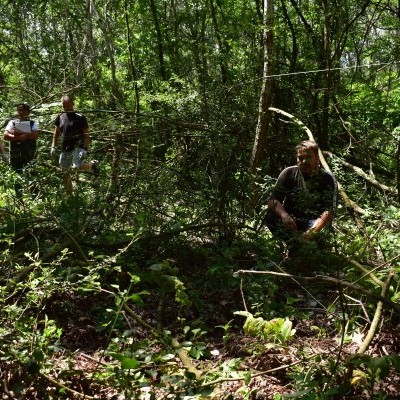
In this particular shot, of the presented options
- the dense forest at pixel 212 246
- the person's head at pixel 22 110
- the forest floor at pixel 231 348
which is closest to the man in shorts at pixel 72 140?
the dense forest at pixel 212 246

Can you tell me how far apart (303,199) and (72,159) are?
267cm

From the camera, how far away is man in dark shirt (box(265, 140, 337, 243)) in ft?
15.5

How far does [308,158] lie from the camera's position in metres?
4.91

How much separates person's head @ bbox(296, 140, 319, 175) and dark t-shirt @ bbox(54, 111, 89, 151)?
8.69ft

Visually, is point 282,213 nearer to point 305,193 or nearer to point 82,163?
point 305,193

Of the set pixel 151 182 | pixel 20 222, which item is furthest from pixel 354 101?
pixel 20 222

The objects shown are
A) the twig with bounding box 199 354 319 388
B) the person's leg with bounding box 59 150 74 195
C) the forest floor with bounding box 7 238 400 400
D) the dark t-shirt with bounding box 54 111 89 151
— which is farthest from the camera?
the dark t-shirt with bounding box 54 111 89 151

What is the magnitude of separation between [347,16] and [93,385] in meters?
7.08

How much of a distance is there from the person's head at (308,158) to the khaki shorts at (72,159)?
238 centimetres

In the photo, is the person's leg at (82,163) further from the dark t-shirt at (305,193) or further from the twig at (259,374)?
the twig at (259,374)

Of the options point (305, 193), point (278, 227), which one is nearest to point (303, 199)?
point (305, 193)

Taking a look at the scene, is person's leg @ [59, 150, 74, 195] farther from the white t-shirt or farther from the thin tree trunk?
the thin tree trunk

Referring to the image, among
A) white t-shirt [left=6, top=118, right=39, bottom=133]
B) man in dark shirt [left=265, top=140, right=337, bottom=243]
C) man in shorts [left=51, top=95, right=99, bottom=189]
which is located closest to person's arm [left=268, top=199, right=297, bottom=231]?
man in dark shirt [left=265, top=140, right=337, bottom=243]

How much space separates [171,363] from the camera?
9.73ft
